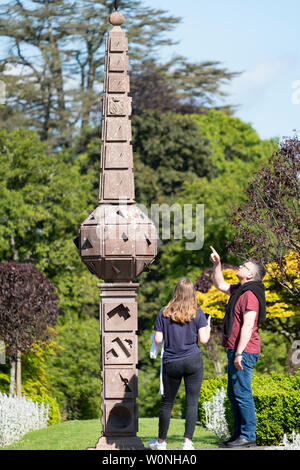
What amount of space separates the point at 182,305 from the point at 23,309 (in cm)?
1287

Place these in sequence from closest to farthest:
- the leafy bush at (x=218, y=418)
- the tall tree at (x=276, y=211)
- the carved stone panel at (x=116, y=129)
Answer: the carved stone panel at (x=116, y=129), the leafy bush at (x=218, y=418), the tall tree at (x=276, y=211)

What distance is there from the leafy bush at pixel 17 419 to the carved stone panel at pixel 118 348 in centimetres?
615

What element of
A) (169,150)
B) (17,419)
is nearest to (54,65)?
(169,150)

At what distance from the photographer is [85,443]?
1181 cm

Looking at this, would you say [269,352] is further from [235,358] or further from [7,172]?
[235,358]

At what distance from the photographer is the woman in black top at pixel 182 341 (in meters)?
8.23

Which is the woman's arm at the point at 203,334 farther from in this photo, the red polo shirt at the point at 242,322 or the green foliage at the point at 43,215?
the green foliage at the point at 43,215

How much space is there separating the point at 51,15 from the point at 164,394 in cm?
2848

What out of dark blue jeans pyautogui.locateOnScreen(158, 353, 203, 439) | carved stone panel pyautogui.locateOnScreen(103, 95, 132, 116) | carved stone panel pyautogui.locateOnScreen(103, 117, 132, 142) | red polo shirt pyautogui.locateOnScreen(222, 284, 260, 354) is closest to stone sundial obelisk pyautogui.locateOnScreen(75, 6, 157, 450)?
carved stone panel pyautogui.locateOnScreen(103, 117, 132, 142)

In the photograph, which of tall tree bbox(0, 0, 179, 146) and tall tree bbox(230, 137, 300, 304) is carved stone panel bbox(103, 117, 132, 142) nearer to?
tall tree bbox(230, 137, 300, 304)

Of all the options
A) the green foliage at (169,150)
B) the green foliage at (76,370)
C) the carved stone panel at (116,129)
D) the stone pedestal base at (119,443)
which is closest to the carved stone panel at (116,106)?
the carved stone panel at (116,129)

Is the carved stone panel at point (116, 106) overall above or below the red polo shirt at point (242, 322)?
above
